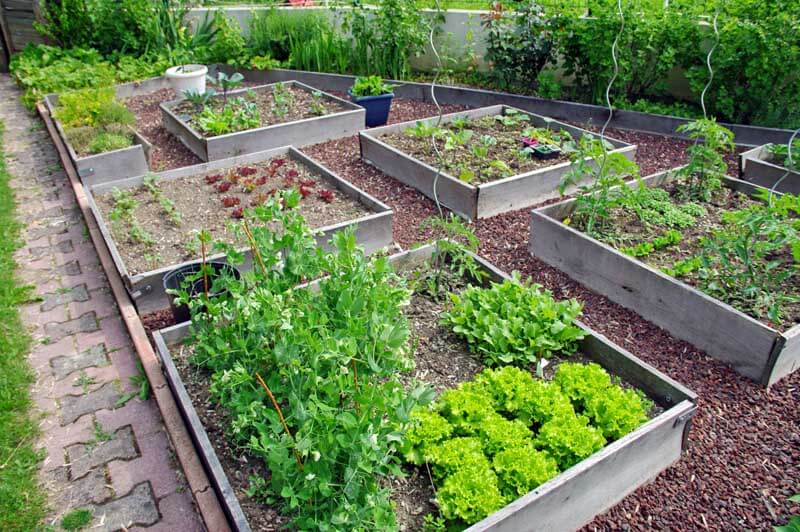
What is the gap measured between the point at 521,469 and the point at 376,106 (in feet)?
16.6


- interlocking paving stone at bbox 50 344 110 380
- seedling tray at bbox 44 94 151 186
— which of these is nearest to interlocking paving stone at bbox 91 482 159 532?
interlocking paving stone at bbox 50 344 110 380

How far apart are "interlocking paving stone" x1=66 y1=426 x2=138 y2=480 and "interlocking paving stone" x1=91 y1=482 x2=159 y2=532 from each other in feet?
0.78

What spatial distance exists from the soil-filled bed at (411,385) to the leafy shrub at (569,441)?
0.47 metres

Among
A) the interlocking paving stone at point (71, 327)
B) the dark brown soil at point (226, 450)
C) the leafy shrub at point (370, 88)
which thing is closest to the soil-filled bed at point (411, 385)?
the dark brown soil at point (226, 450)

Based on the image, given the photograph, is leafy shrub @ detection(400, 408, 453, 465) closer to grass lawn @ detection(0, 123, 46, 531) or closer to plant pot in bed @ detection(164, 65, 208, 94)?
grass lawn @ detection(0, 123, 46, 531)

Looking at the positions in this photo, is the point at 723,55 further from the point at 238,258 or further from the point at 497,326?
the point at 238,258

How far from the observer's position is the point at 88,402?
3.22 metres

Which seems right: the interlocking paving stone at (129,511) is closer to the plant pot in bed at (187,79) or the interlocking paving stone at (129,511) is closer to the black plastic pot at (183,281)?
the black plastic pot at (183,281)

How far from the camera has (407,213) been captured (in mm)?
4902

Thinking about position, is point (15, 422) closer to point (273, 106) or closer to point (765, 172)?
point (273, 106)

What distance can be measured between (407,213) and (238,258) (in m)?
2.25

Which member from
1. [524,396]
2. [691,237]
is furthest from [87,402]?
[691,237]

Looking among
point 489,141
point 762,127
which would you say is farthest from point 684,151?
point 489,141

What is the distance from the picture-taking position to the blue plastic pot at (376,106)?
660 cm
